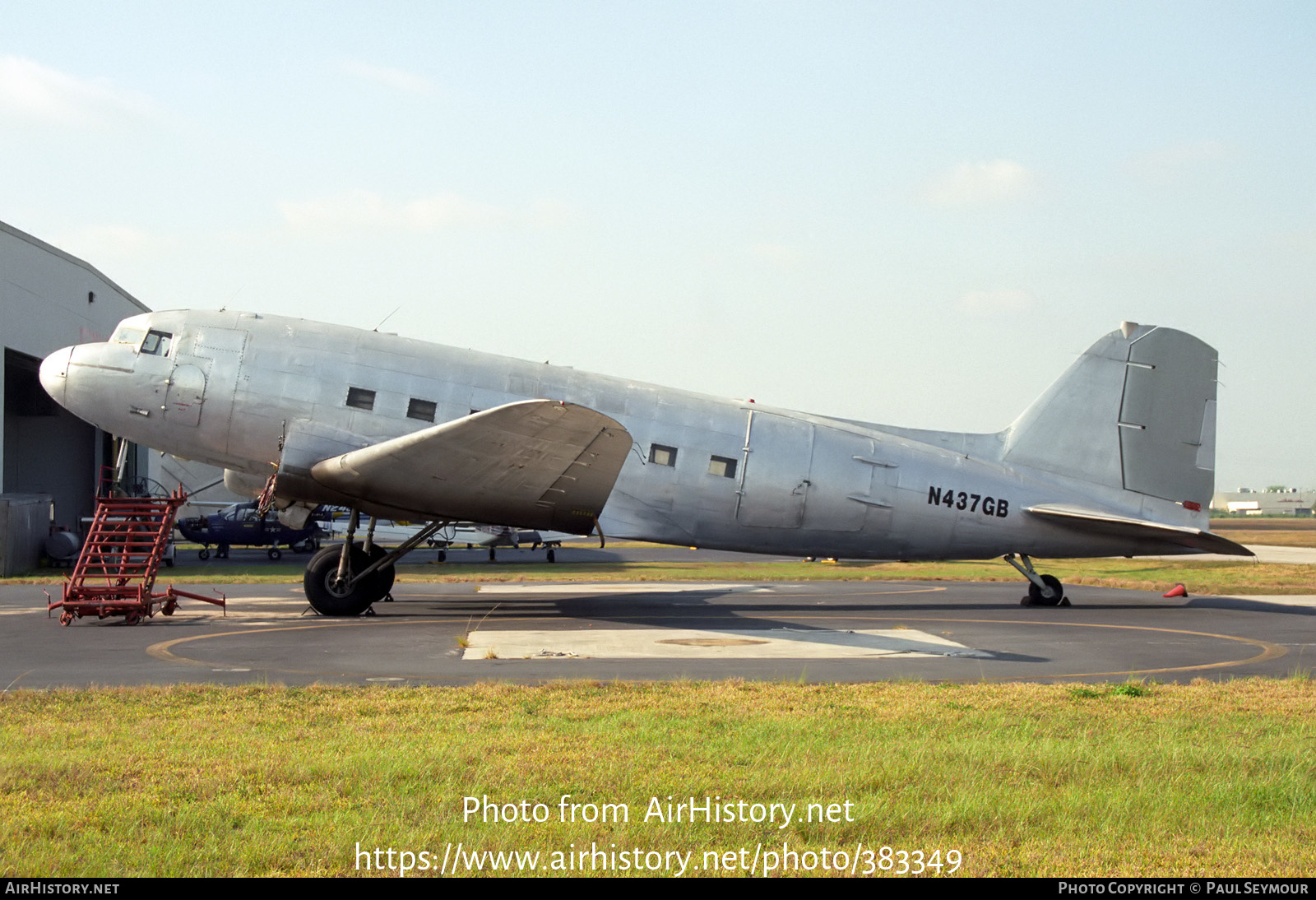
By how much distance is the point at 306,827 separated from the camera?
588 cm

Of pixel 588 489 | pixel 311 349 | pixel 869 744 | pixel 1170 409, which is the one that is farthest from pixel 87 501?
pixel 869 744

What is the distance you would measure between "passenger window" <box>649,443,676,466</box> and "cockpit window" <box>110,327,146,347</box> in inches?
357

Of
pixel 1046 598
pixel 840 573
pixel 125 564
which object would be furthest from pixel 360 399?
pixel 840 573

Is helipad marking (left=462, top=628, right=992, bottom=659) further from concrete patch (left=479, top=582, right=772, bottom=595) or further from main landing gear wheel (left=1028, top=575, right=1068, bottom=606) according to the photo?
concrete patch (left=479, top=582, right=772, bottom=595)

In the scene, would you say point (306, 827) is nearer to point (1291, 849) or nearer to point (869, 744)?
point (869, 744)

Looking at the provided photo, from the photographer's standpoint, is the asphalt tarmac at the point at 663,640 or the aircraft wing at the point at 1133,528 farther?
the aircraft wing at the point at 1133,528

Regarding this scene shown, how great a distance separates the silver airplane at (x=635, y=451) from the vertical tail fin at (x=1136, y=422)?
4 centimetres

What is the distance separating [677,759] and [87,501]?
52673mm

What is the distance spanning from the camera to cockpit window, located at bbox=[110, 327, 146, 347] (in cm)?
1831

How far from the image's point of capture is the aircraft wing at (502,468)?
15.4 metres

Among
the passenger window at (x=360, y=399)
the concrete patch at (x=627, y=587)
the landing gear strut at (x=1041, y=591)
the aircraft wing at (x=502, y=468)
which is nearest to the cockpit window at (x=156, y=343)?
the passenger window at (x=360, y=399)

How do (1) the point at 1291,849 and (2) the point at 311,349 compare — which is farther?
(2) the point at 311,349

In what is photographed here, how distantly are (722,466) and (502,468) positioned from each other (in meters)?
4.41

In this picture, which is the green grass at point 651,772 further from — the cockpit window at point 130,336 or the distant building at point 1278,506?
the distant building at point 1278,506
